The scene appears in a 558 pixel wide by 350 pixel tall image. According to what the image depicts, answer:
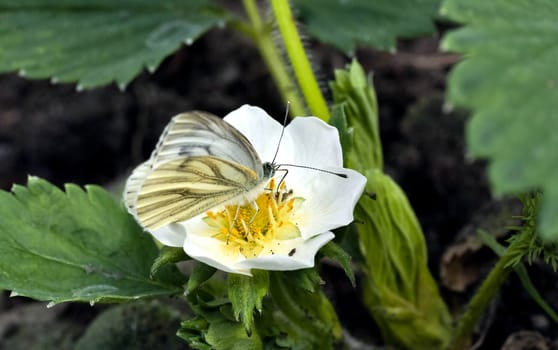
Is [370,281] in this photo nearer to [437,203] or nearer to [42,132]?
Answer: [437,203]

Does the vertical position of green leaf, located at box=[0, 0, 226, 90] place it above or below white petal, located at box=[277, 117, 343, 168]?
above

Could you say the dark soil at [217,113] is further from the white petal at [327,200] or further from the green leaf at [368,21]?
the white petal at [327,200]

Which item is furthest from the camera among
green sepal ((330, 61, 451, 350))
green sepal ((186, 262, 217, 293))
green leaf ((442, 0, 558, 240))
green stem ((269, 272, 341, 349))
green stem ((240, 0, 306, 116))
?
green stem ((240, 0, 306, 116))

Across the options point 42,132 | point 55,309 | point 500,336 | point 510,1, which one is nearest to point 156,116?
point 42,132

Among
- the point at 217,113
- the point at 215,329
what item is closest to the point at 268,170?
the point at 215,329

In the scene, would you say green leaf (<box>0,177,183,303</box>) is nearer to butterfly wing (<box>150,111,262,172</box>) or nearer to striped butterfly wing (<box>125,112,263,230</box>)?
striped butterfly wing (<box>125,112,263,230</box>)

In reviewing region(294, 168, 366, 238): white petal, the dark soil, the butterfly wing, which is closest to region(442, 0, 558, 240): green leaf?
region(294, 168, 366, 238): white petal

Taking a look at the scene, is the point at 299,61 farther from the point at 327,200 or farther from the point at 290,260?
the point at 290,260

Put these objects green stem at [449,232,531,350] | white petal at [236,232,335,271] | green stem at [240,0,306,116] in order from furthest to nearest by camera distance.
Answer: green stem at [240,0,306,116] < green stem at [449,232,531,350] < white petal at [236,232,335,271]
